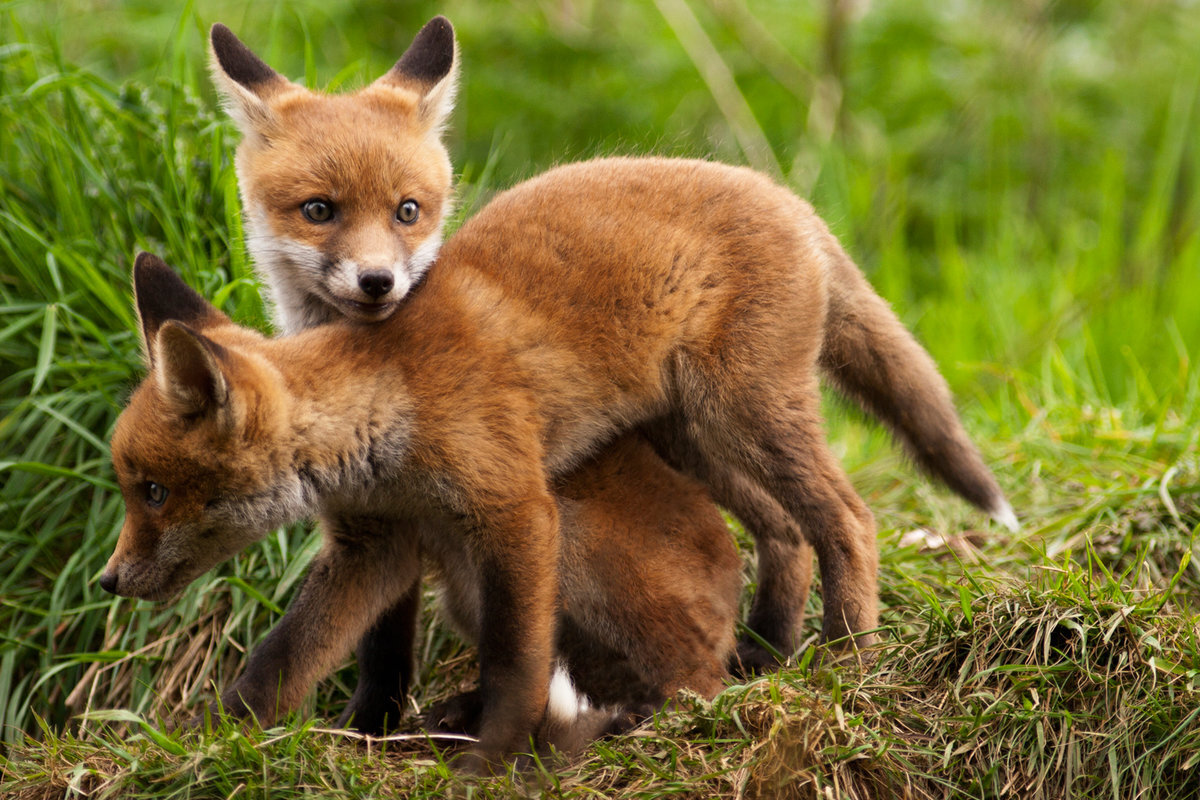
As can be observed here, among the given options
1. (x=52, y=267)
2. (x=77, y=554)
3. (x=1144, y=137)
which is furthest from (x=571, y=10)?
(x=77, y=554)

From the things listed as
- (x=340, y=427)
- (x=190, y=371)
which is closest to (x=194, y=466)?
(x=190, y=371)

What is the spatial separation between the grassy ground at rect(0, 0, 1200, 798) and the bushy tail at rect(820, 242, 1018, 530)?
33cm

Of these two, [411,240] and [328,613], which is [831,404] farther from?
[328,613]

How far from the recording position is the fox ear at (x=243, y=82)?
3963 mm

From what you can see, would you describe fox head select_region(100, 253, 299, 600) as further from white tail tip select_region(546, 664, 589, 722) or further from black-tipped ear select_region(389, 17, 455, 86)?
black-tipped ear select_region(389, 17, 455, 86)

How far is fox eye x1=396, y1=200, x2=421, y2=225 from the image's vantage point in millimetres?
3785

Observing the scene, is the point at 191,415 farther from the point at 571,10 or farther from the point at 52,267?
the point at 571,10

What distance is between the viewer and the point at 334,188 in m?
3.66

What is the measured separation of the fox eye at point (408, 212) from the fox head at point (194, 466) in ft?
2.45

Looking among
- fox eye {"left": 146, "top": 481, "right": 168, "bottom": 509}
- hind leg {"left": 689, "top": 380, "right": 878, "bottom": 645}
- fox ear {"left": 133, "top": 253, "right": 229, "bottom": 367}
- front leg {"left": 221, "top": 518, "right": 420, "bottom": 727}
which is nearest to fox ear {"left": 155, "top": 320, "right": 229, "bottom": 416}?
fox eye {"left": 146, "top": 481, "right": 168, "bottom": 509}

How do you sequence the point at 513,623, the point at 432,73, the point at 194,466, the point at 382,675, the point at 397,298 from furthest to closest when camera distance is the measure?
the point at 432,73 → the point at 382,675 → the point at 397,298 → the point at 513,623 → the point at 194,466

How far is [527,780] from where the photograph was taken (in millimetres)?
3113

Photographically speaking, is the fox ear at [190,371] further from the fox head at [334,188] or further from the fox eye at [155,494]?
the fox head at [334,188]

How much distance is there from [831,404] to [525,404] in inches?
64.2
